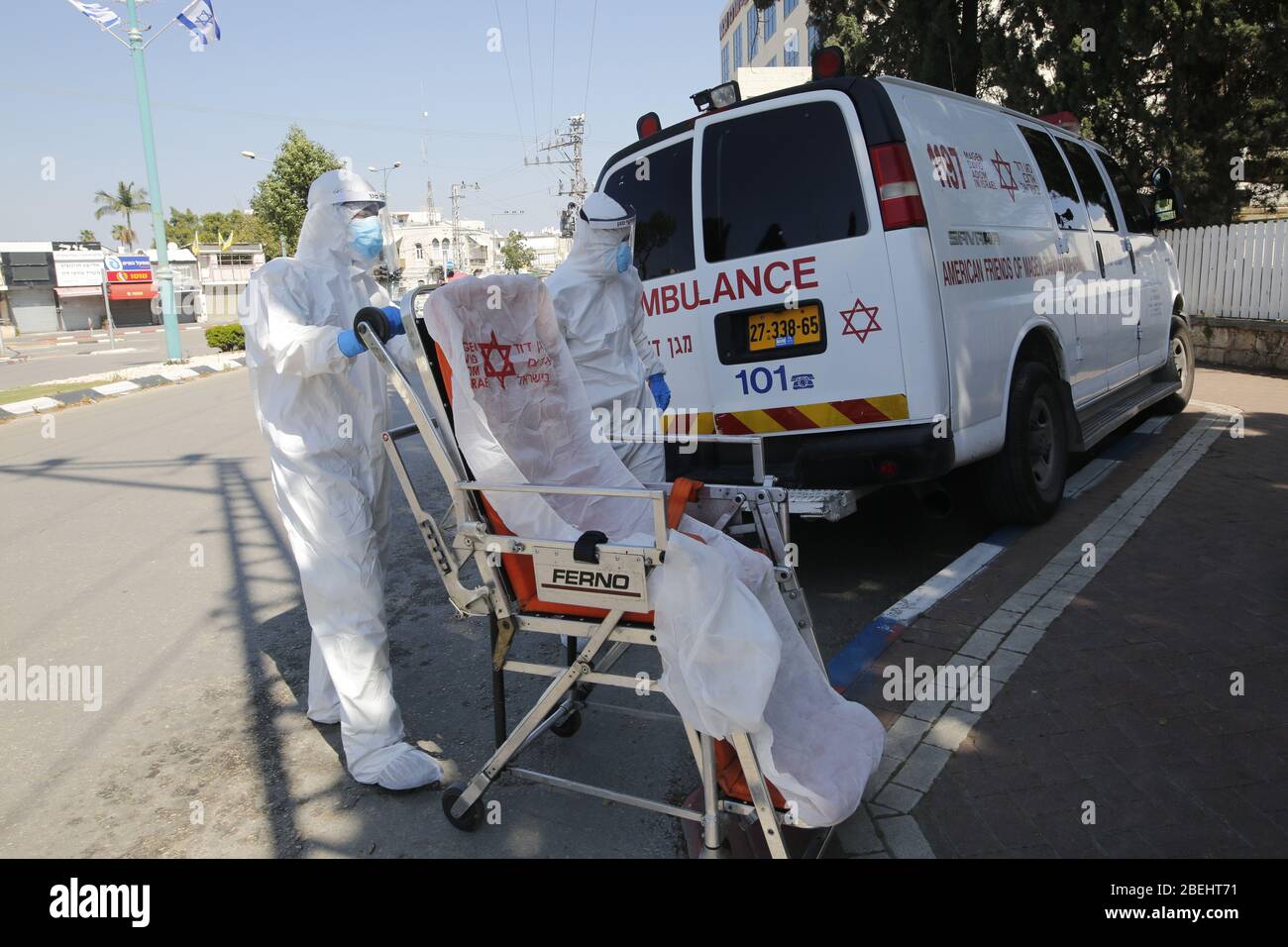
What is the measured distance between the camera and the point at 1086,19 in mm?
12625

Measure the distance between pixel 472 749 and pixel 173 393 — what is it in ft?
49.6

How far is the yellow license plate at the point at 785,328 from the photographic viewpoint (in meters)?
4.36

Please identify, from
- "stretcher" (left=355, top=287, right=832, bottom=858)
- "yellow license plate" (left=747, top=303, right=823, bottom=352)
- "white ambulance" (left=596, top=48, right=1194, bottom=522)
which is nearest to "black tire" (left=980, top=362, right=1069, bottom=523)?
"white ambulance" (left=596, top=48, right=1194, bottom=522)

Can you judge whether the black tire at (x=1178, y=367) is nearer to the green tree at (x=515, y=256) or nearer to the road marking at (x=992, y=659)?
the road marking at (x=992, y=659)

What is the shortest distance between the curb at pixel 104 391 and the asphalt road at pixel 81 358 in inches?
89.2

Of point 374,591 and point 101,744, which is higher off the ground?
point 374,591

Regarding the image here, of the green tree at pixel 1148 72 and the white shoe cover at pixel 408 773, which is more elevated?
the green tree at pixel 1148 72

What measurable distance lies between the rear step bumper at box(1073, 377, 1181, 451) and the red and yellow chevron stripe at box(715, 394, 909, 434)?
1796 millimetres

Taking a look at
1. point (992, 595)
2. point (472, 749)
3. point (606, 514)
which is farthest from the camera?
point (992, 595)

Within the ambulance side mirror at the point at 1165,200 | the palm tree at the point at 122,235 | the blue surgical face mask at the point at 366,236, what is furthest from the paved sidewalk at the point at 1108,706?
the palm tree at the point at 122,235

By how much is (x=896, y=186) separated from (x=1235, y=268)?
10.6 meters

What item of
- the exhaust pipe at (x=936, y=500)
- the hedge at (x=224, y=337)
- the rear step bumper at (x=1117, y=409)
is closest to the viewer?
the exhaust pipe at (x=936, y=500)
